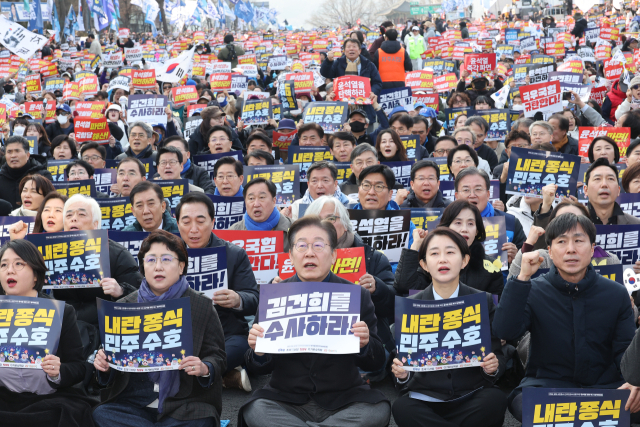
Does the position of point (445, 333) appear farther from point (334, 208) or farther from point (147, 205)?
point (147, 205)

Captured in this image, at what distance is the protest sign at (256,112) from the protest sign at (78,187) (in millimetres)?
3909

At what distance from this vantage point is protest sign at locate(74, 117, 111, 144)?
33.8ft

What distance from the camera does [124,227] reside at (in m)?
6.43

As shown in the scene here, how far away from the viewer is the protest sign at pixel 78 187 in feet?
23.2

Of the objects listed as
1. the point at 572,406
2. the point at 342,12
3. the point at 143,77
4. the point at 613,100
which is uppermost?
the point at 342,12

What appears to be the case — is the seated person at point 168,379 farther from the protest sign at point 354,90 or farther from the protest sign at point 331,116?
the protest sign at point 354,90

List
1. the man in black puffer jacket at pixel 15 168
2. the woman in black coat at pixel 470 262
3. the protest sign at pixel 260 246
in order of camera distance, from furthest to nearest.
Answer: the man in black puffer jacket at pixel 15 168, the protest sign at pixel 260 246, the woman in black coat at pixel 470 262

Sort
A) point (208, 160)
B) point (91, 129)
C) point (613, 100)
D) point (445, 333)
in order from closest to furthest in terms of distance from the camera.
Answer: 1. point (445, 333)
2. point (208, 160)
3. point (91, 129)
4. point (613, 100)

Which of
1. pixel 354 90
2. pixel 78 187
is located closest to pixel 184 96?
pixel 354 90

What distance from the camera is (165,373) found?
13.1 feet

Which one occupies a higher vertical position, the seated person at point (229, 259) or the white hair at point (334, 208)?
the white hair at point (334, 208)

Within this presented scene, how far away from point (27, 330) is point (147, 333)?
66 cm

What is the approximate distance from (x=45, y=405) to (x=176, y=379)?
2.37ft

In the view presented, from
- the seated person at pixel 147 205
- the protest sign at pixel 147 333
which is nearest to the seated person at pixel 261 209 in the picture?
the seated person at pixel 147 205
